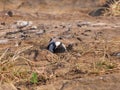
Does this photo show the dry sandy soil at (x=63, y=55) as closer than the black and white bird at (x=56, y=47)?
Yes

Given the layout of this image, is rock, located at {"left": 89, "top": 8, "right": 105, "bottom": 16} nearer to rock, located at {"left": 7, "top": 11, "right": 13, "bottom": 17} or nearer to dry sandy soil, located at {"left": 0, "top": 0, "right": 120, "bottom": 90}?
dry sandy soil, located at {"left": 0, "top": 0, "right": 120, "bottom": 90}

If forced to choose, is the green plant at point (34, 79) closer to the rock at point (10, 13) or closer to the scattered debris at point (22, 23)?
the scattered debris at point (22, 23)

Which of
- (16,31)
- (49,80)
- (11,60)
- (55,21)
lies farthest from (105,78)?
(55,21)

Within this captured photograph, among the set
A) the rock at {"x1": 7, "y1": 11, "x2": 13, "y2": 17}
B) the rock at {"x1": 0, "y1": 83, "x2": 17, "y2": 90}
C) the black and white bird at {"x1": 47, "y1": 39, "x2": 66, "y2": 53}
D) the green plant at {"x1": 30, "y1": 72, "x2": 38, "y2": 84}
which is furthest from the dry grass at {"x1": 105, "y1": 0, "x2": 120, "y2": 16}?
the rock at {"x1": 0, "y1": 83, "x2": 17, "y2": 90}

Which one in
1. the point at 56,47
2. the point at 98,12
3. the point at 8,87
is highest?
the point at 98,12

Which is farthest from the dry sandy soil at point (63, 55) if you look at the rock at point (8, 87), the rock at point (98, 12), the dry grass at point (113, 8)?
the rock at point (98, 12)

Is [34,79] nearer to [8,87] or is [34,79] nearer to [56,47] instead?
[8,87]

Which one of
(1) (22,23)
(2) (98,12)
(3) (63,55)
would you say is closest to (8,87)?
(3) (63,55)

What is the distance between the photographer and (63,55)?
4617mm

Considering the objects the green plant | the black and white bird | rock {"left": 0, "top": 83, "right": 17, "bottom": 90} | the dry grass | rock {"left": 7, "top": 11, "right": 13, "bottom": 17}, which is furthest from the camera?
rock {"left": 7, "top": 11, "right": 13, "bottom": 17}

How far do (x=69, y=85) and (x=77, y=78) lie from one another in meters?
0.18

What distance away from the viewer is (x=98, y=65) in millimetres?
4094

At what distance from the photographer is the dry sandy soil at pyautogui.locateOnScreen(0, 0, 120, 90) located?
3.81 metres

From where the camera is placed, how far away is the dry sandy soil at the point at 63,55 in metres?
3.81
